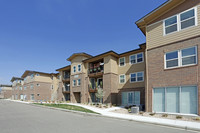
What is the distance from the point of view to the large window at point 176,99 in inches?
402

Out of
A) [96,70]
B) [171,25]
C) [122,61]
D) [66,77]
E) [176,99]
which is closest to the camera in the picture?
[176,99]

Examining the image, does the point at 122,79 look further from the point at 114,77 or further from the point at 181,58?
the point at 181,58

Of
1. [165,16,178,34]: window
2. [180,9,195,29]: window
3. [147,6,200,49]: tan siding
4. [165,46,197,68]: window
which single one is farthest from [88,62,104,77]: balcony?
[180,9,195,29]: window


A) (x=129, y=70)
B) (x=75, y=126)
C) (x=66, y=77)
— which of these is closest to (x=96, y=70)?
(x=129, y=70)

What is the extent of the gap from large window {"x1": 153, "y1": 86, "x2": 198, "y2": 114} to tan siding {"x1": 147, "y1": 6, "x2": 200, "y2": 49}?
4.39 meters

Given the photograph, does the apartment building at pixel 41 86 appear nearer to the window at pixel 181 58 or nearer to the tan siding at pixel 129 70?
the tan siding at pixel 129 70

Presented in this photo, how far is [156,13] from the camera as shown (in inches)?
518

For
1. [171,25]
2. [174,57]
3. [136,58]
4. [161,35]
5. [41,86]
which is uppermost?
[171,25]

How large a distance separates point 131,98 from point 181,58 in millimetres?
9824

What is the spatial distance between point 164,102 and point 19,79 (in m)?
57.1

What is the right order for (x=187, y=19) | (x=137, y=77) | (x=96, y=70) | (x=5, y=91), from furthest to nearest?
1. (x=5, y=91)
2. (x=96, y=70)
3. (x=137, y=77)
4. (x=187, y=19)

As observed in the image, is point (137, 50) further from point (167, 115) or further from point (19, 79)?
point (19, 79)

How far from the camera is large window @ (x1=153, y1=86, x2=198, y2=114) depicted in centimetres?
1022

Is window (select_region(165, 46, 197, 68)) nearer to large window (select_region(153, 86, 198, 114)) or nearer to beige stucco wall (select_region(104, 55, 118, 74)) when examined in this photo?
large window (select_region(153, 86, 198, 114))
